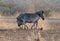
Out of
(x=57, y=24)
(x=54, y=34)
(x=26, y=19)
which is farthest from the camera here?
(x=57, y=24)

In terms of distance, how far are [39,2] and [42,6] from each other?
2.7 inches

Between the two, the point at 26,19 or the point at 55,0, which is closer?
the point at 26,19

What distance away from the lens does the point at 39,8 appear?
366 centimetres

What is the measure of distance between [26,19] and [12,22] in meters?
0.57

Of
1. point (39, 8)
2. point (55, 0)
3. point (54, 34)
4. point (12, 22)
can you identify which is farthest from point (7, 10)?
point (54, 34)

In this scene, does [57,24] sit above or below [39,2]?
below

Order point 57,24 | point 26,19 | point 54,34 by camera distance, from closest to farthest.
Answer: point 54,34 < point 26,19 < point 57,24

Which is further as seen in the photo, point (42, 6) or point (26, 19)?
point (42, 6)

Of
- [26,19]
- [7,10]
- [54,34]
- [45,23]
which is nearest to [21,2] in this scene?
[7,10]

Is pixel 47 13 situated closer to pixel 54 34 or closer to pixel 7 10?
pixel 7 10

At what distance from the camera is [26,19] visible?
118 inches

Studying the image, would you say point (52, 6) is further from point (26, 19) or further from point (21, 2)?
point (26, 19)

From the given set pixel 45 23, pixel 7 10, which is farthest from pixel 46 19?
pixel 7 10

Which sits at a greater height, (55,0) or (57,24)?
(55,0)
